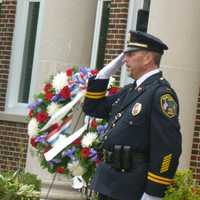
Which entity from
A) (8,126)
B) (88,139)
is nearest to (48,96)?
(88,139)

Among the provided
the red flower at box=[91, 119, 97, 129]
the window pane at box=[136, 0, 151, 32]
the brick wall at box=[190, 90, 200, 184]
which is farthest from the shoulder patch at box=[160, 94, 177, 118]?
the brick wall at box=[190, 90, 200, 184]

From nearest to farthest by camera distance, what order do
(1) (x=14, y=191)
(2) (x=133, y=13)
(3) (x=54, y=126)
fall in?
(1) (x=14, y=191) < (3) (x=54, y=126) < (2) (x=133, y=13)

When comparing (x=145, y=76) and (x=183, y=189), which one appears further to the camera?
(x=183, y=189)

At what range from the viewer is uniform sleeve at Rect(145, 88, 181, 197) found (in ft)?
17.9

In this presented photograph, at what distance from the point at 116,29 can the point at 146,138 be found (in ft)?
17.2

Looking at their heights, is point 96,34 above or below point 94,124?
above

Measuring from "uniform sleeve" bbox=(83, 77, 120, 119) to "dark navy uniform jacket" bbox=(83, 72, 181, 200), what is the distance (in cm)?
24

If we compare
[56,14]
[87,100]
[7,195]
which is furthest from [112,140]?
[56,14]

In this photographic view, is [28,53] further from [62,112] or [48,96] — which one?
[62,112]

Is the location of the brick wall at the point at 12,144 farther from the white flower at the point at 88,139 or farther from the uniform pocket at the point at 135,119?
the uniform pocket at the point at 135,119

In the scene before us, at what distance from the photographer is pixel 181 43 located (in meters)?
8.15

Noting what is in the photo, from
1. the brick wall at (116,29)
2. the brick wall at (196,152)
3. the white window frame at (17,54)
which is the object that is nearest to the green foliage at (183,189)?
the brick wall at (196,152)

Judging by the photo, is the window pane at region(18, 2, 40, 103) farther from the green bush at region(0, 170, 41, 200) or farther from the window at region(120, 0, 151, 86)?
the green bush at region(0, 170, 41, 200)

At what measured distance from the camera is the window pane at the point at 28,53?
1241 centimetres
